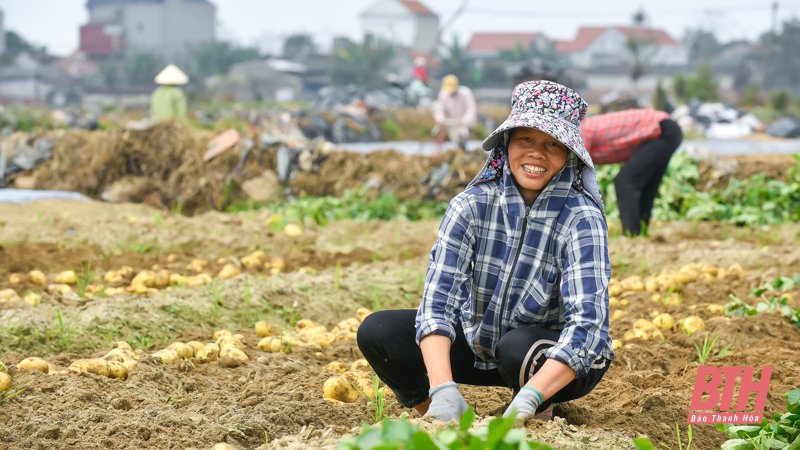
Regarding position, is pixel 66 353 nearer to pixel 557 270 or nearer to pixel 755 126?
pixel 557 270

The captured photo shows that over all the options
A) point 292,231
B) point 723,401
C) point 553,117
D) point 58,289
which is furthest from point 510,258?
point 292,231

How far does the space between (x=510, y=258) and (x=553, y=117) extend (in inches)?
16.4

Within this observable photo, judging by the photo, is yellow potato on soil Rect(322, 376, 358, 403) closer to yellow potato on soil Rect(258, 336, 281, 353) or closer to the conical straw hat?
yellow potato on soil Rect(258, 336, 281, 353)

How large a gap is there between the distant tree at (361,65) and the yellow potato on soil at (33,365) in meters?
54.5

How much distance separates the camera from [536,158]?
317cm

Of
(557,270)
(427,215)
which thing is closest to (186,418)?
(557,270)

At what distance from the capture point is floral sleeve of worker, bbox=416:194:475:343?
3188mm

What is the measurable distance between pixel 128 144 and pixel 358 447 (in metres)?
11.2

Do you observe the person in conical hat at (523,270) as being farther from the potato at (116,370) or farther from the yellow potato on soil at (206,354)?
the yellow potato on soil at (206,354)

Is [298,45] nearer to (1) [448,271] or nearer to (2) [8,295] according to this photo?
(2) [8,295]

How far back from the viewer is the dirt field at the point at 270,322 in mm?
3234

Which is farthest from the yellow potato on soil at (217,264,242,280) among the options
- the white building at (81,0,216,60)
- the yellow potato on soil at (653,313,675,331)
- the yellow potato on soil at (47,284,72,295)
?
the white building at (81,0,216,60)

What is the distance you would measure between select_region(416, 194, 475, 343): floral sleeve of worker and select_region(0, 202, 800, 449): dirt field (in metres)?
0.36

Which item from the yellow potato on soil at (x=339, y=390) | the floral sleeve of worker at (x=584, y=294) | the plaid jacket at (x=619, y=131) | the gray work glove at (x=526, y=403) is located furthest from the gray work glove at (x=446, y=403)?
the plaid jacket at (x=619, y=131)
